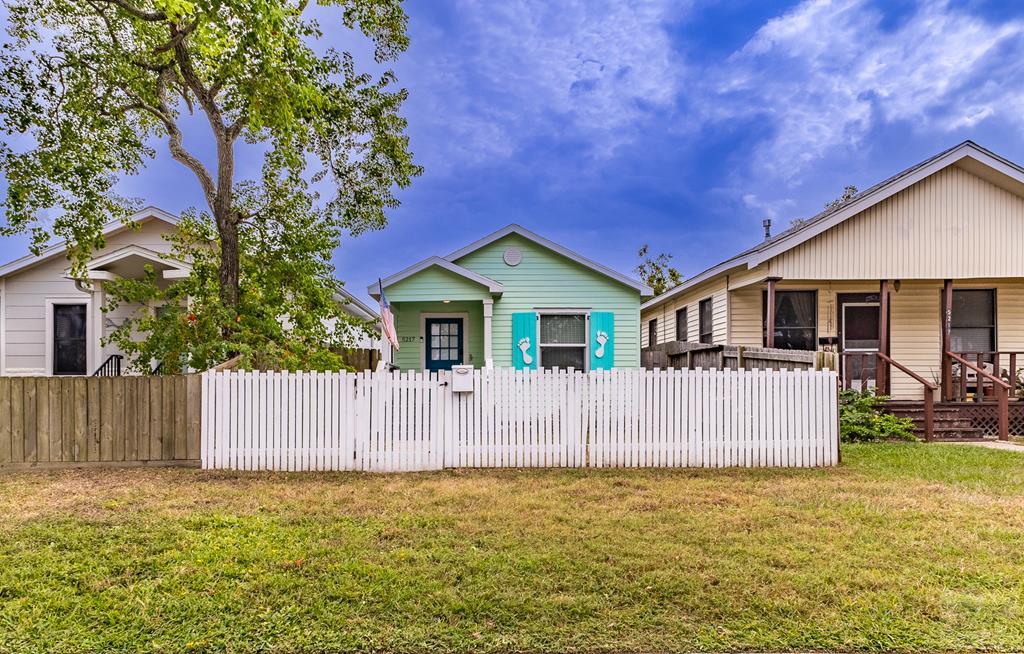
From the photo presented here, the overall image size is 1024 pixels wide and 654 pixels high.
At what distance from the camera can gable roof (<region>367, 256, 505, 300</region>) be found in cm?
1131

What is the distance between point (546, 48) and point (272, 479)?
19020mm

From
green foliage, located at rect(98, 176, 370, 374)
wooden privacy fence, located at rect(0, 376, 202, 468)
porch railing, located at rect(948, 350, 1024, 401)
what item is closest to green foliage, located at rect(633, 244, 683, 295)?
porch railing, located at rect(948, 350, 1024, 401)

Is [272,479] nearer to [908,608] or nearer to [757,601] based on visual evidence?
[757,601]

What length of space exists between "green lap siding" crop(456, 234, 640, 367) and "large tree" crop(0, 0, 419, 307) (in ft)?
12.0

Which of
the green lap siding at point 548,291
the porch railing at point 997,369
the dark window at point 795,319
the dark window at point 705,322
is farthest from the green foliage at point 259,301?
the porch railing at point 997,369

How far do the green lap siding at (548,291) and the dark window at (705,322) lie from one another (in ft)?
9.96

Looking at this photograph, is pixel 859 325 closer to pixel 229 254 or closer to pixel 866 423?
pixel 866 423

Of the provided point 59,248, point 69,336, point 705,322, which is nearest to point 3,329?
point 69,336

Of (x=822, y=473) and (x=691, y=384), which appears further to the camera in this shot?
(x=691, y=384)

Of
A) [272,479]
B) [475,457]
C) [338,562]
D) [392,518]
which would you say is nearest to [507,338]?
[475,457]

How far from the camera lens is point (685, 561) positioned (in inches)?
148

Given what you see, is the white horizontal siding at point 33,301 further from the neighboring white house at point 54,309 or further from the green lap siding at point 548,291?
the green lap siding at point 548,291

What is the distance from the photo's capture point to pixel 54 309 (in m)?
13.2

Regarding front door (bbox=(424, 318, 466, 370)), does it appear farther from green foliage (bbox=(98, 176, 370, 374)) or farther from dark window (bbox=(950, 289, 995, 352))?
dark window (bbox=(950, 289, 995, 352))
